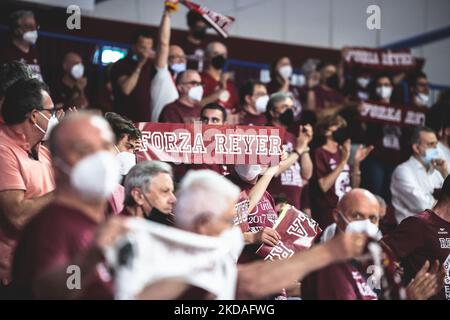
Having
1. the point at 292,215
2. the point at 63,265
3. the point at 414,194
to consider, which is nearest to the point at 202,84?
the point at 414,194

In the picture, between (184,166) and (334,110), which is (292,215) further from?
(334,110)

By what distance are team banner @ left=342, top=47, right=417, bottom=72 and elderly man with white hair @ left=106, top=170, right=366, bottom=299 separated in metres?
7.08

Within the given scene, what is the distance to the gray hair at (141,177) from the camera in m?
4.72

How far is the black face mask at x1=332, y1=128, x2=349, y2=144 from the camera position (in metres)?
8.40

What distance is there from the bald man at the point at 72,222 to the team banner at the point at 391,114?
6.67 metres

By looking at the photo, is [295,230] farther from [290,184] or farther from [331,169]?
[331,169]

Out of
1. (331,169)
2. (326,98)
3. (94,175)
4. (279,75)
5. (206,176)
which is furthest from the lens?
(326,98)

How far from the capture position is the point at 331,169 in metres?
8.08

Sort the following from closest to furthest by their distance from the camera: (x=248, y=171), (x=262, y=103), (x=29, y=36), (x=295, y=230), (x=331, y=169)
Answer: (x=295, y=230)
(x=248, y=171)
(x=29, y=36)
(x=331, y=169)
(x=262, y=103)

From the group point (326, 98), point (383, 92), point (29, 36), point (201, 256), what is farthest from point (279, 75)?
point (201, 256)

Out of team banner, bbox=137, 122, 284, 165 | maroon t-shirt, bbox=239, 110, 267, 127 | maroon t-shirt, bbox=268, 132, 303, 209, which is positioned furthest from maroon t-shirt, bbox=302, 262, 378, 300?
maroon t-shirt, bbox=239, 110, 267, 127

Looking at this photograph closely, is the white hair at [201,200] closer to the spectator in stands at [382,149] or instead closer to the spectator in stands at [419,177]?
the spectator in stands at [419,177]

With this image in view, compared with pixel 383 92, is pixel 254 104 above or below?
below

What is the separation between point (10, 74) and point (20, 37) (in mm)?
2286
